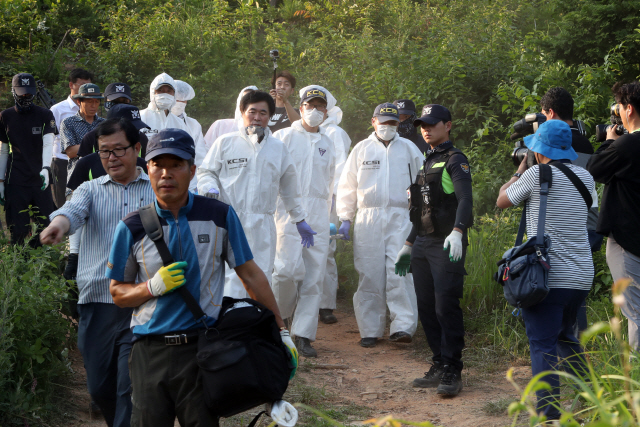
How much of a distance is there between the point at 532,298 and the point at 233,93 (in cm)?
935

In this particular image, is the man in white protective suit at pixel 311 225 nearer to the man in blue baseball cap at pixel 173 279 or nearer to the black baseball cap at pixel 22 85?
the black baseball cap at pixel 22 85

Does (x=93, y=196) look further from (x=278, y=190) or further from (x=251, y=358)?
(x=278, y=190)

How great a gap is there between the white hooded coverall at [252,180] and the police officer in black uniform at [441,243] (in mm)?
1264

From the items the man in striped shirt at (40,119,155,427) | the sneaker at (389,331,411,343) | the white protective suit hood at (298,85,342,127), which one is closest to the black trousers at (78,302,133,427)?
the man in striped shirt at (40,119,155,427)

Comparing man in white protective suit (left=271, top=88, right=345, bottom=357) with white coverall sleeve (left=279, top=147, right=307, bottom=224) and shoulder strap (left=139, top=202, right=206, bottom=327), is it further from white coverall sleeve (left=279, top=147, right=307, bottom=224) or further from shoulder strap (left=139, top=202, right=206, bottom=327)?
shoulder strap (left=139, top=202, right=206, bottom=327)

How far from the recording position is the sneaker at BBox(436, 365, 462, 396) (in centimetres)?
493

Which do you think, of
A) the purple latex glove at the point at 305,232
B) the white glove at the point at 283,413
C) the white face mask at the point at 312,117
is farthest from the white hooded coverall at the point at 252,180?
the white glove at the point at 283,413

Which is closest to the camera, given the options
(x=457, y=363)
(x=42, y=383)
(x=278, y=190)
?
(x=42, y=383)

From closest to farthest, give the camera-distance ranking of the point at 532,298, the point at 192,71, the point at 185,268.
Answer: the point at 185,268
the point at 532,298
the point at 192,71

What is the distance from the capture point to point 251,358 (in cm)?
262

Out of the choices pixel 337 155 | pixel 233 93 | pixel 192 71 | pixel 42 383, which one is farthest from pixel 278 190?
pixel 192 71

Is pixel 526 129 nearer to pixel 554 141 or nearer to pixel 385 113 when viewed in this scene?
pixel 554 141

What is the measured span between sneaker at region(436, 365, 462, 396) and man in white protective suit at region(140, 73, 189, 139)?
383cm

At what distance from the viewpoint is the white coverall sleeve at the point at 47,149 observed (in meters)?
7.33
